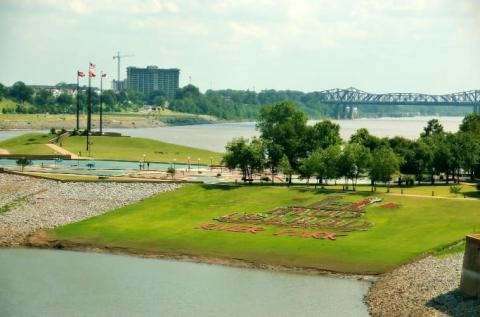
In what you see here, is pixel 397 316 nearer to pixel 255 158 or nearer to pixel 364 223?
pixel 364 223

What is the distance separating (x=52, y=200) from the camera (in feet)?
370

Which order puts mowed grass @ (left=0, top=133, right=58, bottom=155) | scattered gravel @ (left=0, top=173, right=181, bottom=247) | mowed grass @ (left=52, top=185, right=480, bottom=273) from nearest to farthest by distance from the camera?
1. mowed grass @ (left=52, top=185, right=480, bottom=273)
2. scattered gravel @ (left=0, top=173, right=181, bottom=247)
3. mowed grass @ (left=0, top=133, right=58, bottom=155)

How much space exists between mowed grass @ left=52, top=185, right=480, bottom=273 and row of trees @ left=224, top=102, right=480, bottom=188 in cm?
723

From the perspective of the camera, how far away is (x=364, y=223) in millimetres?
95000

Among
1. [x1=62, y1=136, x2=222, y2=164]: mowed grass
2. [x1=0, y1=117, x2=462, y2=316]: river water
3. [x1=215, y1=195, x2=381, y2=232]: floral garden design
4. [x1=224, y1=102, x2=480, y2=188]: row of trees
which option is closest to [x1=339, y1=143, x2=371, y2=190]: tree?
[x1=224, y1=102, x2=480, y2=188]: row of trees

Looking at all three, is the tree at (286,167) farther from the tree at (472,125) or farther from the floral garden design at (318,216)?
the tree at (472,125)

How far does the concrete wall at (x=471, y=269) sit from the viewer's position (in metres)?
67.9

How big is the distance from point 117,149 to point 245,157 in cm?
5515

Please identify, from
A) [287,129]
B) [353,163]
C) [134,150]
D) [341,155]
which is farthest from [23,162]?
[353,163]

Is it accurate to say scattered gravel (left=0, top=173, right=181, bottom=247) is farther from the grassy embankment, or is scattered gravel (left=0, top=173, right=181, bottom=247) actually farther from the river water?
the grassy embankment

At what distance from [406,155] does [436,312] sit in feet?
213

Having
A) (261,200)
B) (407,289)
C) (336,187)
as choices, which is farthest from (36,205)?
(407,289)

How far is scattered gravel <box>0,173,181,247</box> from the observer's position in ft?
338

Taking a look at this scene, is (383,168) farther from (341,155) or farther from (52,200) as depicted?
(52,200)
